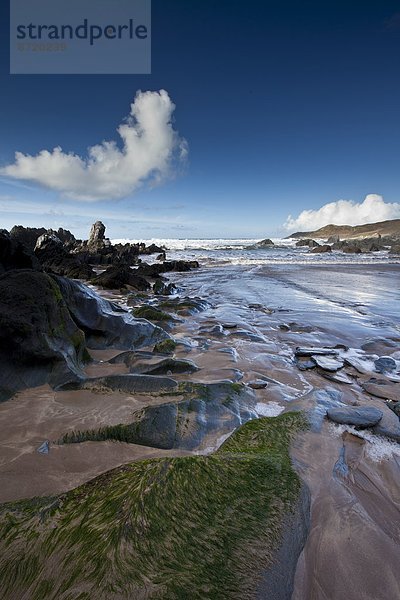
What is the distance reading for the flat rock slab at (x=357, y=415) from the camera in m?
2.86

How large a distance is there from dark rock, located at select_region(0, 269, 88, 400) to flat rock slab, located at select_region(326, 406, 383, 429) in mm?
2853

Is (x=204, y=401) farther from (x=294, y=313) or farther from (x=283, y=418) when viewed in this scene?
(x=294, y=313)

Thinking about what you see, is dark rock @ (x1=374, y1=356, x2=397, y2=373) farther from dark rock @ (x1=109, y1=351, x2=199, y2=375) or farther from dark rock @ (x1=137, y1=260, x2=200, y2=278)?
dark rock @ (x1=137, y1=260, x2=200, y2=278)

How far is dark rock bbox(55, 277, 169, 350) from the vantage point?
511 centimetres

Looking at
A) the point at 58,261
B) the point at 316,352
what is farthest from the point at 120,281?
the point at 316,352

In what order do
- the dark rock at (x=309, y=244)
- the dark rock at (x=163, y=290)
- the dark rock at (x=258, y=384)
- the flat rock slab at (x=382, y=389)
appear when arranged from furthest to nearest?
the dark rock at (x=309, y=244) → the dark rock at (x=163, y=290) → the dark rock at (x=258, y=384) → the flat rock slab at (x=382, y=389)

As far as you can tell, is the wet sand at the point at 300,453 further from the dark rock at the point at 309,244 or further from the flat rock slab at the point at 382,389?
the dark rock at the point at 309,244

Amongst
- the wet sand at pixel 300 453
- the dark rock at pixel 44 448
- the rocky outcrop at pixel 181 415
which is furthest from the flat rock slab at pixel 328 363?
the dark rock at pixel 44 448

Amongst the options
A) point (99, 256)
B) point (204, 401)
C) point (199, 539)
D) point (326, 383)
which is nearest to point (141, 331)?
point (204, 401)

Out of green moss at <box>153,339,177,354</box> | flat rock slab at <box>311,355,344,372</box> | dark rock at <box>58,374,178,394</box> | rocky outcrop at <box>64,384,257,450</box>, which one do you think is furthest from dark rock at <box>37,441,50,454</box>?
flat rock slab at <box>311,355,344,372</box>

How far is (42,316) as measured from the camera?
370 cm

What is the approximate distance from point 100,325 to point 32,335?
1.85 meters

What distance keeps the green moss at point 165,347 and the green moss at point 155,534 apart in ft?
10.1

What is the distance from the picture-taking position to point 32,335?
3.44 m
